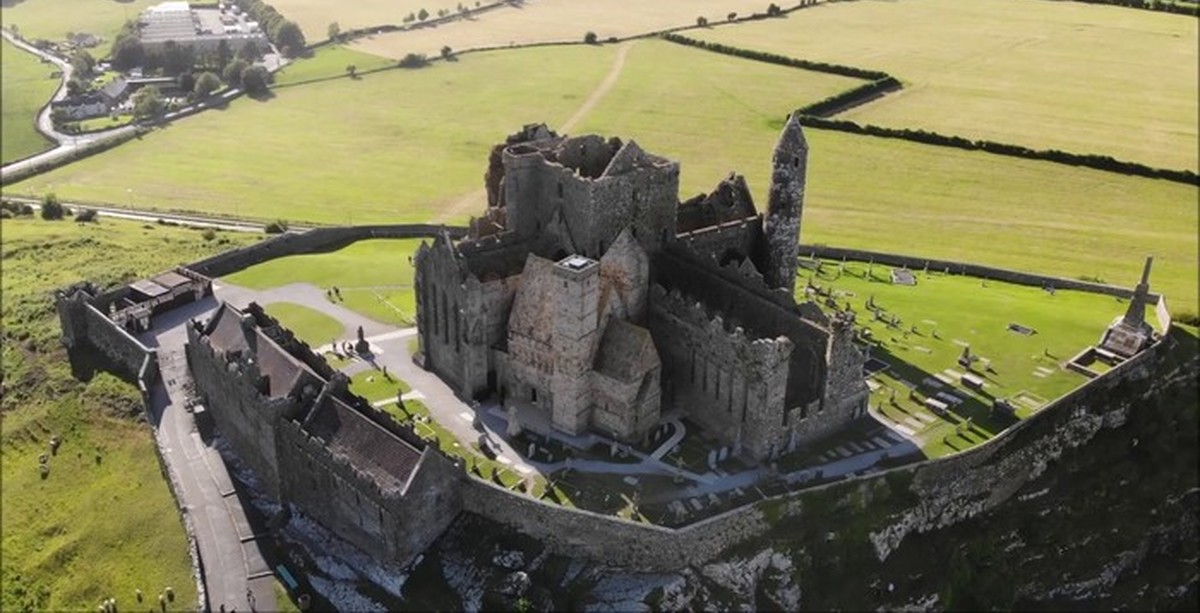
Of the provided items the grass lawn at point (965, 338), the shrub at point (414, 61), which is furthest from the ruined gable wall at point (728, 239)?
the shrub at point (414, 61)

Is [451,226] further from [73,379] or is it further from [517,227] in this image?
[73,379]

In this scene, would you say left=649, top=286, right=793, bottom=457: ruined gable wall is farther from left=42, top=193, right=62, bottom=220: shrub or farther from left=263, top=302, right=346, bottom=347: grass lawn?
left=42, top=193, right=62, bottom=220: shrub

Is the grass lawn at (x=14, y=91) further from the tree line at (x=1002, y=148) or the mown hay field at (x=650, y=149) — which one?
the tree line at (x=1002, y=148)

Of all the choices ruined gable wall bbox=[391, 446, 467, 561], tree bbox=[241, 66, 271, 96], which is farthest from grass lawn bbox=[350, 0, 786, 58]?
ruined gable wall bbox=[391, 446, 467, 561]

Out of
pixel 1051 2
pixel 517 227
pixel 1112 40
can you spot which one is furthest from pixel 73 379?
pixel 1112 40

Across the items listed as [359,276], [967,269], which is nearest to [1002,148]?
[967,269]
